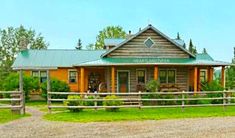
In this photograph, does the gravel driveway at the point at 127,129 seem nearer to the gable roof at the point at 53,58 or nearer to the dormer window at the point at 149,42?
the dormer window at the point at 149,42

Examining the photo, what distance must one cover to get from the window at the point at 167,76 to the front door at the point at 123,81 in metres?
2.49

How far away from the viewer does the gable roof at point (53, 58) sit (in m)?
31.1

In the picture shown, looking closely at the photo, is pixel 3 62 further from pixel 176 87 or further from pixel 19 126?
pixel 19 126

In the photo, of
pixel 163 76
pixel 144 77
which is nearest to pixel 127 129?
pixel 144 77

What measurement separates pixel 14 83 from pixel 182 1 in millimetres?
14473

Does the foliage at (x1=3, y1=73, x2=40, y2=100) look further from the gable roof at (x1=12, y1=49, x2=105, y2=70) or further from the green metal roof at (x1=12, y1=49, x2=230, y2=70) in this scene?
the gable roof at (x1=12, y1=49, x2=105, y2=70)

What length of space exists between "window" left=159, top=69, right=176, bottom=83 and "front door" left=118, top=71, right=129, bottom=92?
2491 millimetres

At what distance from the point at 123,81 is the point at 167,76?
325 centimetres

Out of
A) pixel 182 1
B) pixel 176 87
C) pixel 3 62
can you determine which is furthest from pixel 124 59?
pixel 3 62

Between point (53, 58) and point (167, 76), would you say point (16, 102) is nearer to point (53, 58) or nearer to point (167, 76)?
point (167, 76)

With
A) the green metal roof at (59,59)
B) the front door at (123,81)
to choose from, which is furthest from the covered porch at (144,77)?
the green metal roof at (59,59)

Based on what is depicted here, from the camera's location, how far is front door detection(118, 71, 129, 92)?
26641 millimetres

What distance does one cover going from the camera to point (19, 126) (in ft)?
44.0

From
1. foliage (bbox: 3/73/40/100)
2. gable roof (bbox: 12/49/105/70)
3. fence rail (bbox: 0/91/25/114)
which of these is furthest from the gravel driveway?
gable roof (bbox: 12/49/105/70)
